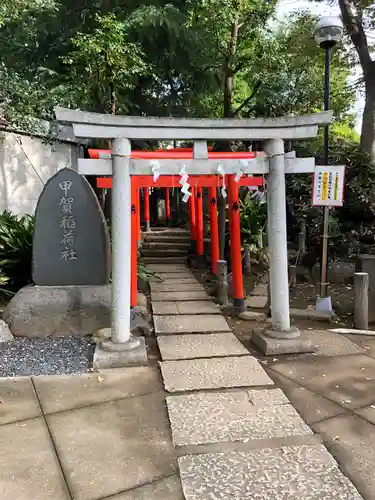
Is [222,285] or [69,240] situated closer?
[69,240]

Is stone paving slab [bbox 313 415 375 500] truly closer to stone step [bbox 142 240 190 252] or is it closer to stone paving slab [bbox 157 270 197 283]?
stone paving slab [bbox 157 270 197 283]

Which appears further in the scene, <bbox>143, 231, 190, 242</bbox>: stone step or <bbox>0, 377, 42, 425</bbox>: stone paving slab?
<bbox>143, 231, 190, 242</bbox>: stone step

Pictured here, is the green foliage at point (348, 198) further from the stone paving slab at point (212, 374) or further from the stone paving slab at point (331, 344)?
the stone paving slab at point (212, 374)

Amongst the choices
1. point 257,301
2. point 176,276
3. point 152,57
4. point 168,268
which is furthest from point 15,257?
point 152,57

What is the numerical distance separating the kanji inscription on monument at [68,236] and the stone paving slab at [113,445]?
8.39 ft

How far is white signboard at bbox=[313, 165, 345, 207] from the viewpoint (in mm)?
6117

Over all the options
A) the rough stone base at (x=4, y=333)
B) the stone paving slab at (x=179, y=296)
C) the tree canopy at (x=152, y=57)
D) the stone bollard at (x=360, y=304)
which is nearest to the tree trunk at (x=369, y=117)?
the tree canopy at (x=152, y=57)

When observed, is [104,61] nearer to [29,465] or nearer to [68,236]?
[68,236]

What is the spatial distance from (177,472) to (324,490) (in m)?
0.91

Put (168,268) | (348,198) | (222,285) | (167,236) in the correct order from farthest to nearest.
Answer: (167,236) < (168,268) < (348,198) < (222,285)

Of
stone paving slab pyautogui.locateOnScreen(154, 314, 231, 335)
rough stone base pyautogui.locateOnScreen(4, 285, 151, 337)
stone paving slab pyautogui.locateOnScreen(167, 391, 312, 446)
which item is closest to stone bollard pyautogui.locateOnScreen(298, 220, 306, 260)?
stone paving slab pyautogui.locateOnScreen(154, 314, 231, 335)

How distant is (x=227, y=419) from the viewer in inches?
126

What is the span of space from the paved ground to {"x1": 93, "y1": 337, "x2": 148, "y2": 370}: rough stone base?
5.7 inches

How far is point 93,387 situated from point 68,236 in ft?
8.37
